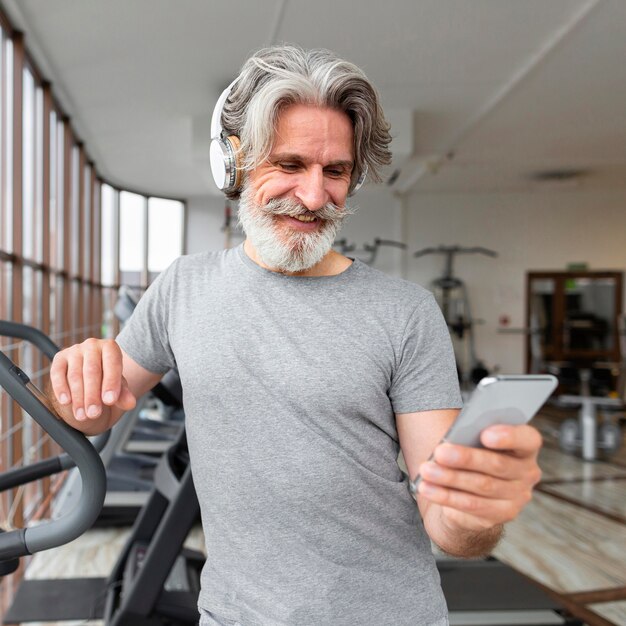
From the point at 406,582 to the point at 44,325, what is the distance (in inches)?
167

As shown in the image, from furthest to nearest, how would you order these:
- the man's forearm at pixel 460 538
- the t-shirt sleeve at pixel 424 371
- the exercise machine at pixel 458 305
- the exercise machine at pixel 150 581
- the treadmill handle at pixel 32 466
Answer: the exercise machine at pixel 458 305
the exercise machine at pixel 150 581
the treadmill handle at pixel 32 466
the t-shirt sleeve at pixel 424 371
the man's forearm at pixel 460 538

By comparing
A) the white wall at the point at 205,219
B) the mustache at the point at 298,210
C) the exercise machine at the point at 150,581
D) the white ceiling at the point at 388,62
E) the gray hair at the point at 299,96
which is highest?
the white ceiling at the point at 388,62

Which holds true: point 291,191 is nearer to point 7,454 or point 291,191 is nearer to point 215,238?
point 7,454

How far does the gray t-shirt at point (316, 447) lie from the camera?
100cm

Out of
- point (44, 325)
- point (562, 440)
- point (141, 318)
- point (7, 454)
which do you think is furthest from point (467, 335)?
point (141, 318)

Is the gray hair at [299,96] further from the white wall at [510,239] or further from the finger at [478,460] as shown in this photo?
the white wall at [510,239]

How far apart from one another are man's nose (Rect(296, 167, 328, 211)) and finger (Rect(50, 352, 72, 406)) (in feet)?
1.40

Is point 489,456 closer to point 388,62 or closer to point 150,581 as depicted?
point 150,581

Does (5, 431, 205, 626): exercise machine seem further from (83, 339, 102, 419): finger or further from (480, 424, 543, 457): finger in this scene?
(480, 424, 543, 457): finger

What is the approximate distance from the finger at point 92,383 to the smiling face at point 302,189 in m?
0.33

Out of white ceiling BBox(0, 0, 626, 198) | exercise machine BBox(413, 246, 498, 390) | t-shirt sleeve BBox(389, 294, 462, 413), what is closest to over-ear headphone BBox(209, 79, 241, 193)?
t-shirt sleeve BBox(389, 294, 462, 413)

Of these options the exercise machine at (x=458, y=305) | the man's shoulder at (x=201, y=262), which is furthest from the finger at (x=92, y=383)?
the exercise machine at (x=458, y=305)

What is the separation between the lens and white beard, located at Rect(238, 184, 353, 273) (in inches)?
42.1

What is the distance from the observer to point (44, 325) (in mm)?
4727
